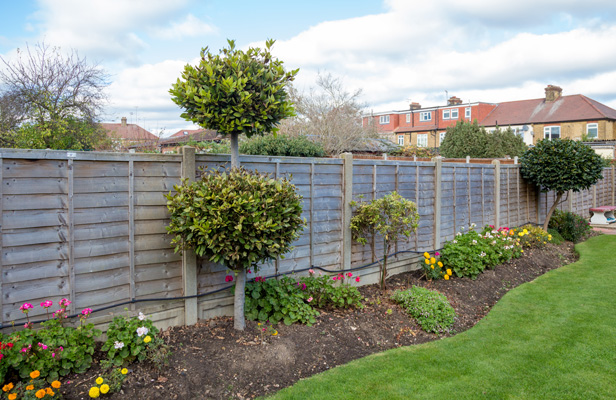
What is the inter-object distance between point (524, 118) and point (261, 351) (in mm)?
42601

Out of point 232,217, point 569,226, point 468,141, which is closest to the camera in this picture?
point 232,217

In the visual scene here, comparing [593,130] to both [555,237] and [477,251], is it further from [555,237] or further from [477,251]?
[477,251]

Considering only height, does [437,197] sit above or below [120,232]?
above

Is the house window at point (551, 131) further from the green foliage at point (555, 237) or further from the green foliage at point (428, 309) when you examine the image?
the green foliage at point (428, 309)

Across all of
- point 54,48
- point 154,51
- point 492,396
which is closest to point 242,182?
point 492,396

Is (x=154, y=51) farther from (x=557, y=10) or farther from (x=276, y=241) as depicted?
(x=557, y=10)

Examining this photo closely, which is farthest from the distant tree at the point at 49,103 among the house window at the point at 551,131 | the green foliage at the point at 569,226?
the house window at the point at 551,131

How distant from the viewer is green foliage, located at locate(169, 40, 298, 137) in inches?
161

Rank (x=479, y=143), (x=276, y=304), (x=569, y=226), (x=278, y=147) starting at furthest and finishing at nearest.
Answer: (x=479, y=143)
(x=569, y=226)
(x=278, y=147)
(x=276, y=304)

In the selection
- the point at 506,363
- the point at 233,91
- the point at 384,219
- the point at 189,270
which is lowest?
the point at 506,363

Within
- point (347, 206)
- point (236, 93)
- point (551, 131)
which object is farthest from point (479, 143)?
point (236, 93)

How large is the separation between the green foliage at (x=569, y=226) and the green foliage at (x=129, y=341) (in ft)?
39.5

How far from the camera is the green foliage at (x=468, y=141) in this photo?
23.0 meters

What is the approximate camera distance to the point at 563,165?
10.5 metres
